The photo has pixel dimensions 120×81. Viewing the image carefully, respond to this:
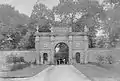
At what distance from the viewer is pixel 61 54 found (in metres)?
35.0

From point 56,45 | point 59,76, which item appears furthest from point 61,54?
point 59,76

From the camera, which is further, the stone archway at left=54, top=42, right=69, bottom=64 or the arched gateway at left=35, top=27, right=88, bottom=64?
the stone archway at left=54, top=42, right=69, bottom=64

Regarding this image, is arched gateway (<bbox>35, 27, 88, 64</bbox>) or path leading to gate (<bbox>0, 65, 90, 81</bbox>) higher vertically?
arched gateway (<bbox>35, 27, 88, 64</bbox>)

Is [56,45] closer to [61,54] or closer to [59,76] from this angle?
[61,54]

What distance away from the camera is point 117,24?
1175 mm

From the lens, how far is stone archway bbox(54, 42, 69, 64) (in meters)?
35.1

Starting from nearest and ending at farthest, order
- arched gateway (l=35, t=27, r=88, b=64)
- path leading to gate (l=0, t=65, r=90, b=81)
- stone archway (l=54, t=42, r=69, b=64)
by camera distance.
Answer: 1. path leading to gate (l=0, t=65, r=90, b=81)
2. arched gateway (l=35, t=27, r=88, b=64)
3. stone archway (l=54, t=42, r=69, b=64)

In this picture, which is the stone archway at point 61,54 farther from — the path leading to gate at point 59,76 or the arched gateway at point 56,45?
the path leading to gate at point 59,76

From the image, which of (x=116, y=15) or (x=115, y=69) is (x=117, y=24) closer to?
(x=116, y=15)

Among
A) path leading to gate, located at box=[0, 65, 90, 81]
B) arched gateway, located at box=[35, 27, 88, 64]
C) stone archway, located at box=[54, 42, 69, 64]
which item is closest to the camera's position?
path leading to gate, located at box=[0, 65, 90, 81]

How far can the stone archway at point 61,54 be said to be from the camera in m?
35.1

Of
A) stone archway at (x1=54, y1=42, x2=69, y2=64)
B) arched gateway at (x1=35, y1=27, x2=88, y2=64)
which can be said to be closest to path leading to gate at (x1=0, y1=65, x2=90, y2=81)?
arched gateway at (x1=35, y1=27, x2=88, y2=64)

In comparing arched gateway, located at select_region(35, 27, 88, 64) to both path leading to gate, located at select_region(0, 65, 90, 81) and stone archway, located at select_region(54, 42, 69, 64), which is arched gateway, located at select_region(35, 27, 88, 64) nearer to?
stone archway, located at select_region(54, 42, 69, 64)

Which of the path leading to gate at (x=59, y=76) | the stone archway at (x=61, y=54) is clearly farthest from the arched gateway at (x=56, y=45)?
the path leading to gate at (x=59, y=76)
